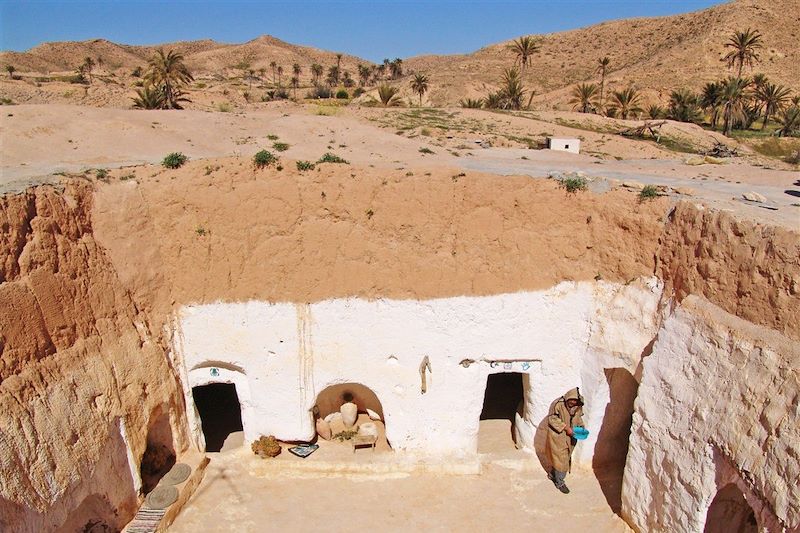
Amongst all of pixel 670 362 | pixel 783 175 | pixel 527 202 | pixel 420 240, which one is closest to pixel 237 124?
pixel 420 240

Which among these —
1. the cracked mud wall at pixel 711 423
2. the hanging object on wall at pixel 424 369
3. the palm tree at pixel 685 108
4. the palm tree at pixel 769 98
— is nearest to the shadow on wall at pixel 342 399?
the hanging object on wall at pixel 424 369

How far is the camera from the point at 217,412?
12.6 meters

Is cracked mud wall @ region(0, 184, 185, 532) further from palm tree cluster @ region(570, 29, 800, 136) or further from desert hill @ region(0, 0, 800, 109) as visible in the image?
palm tree cluster @ region(570, 29, 800, 136)

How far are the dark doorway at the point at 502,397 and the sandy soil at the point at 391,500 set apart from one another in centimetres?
158

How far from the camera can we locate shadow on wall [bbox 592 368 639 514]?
10195mm

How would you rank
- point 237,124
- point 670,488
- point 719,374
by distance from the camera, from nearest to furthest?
point 719,374
point 670,488
point 237,124

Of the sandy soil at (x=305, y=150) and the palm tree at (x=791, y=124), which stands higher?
the palm tree at (x=791, y=124)

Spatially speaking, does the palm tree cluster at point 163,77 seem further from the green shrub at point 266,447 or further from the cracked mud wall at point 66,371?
the green shrub at point 266,447

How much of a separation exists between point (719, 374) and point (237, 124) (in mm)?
16805

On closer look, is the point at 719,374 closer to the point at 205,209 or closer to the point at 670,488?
the point at 670,488

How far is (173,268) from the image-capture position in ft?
33.3

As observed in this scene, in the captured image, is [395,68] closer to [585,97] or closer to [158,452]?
[585,97]

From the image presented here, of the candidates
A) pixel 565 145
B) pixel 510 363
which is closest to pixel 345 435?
pixel 510 363

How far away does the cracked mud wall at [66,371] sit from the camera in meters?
7.25
